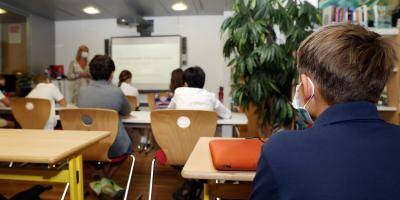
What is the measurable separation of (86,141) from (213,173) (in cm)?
70

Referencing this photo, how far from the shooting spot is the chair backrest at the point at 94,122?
206 centimetres

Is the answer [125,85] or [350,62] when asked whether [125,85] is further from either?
[350,62]

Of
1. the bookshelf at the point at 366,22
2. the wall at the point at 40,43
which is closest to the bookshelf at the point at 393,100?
the bookshelf at the point at 366,22

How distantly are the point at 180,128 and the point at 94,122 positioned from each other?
0.61 m

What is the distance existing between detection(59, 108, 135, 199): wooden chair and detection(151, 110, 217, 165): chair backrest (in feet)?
0.99

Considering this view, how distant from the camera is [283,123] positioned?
9.19 ft

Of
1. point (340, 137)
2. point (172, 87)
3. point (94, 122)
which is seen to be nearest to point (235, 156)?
point (340, 137)

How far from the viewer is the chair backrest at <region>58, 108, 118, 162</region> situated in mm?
2059

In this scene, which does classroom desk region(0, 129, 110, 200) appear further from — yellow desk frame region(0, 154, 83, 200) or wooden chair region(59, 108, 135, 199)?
wooden chair region(59, 108, 135, 199)

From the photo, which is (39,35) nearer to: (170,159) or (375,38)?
(170,159)

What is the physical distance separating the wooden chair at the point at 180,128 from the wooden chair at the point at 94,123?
0.30m

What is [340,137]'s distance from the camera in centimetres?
64

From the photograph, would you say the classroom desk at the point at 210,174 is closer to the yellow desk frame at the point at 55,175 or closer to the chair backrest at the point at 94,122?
the yellow desk frame at the point at 55,175

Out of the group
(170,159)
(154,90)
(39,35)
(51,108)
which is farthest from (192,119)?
(39,35)
